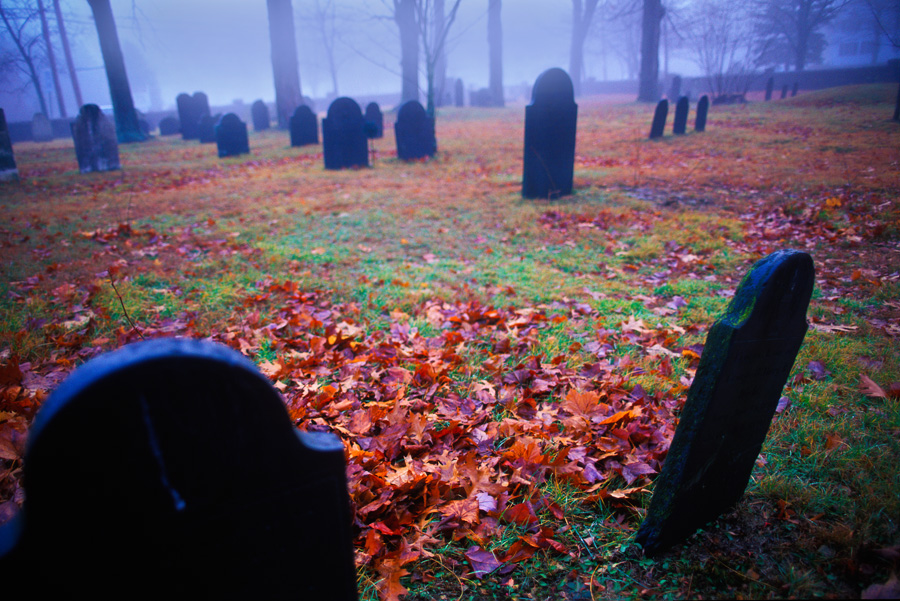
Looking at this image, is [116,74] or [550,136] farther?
[116,74]

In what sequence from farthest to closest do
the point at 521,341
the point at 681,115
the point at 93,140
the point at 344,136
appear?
1. the point at 681,115
2. the point at 344,136
3. the point at 93,140
4. the point at 521,341

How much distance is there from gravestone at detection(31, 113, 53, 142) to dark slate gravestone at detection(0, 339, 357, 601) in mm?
32473

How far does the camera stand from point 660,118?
46.5 ft

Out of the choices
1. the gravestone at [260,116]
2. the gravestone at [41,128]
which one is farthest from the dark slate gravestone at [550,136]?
the gravestone at [41,128]

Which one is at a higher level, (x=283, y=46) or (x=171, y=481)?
(x=283, y=46)

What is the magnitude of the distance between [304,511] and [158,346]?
57 centimetres

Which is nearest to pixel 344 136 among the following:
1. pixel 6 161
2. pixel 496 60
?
pixel 6 161

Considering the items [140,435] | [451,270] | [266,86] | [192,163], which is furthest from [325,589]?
[266,86]

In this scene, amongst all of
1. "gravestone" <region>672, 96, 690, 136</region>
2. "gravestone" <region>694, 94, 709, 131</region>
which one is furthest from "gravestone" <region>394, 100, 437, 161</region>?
"gravestone" <region>694, 94, 709, 131</region>

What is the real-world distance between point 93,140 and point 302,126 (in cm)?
693

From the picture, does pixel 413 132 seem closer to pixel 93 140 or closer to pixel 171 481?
pixel 93 140

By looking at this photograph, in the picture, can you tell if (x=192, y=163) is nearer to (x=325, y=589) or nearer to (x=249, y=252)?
(x=249, y=252)

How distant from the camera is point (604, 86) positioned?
50875 millimetres

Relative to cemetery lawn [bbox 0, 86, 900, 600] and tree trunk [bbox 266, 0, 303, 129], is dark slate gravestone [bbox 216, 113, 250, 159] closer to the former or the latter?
tree trunk [bbox 266, 0, 303, 129]
